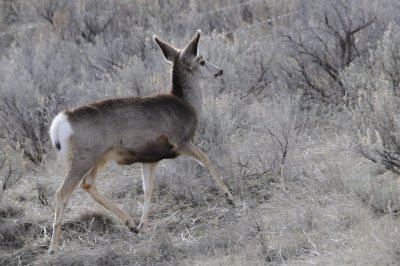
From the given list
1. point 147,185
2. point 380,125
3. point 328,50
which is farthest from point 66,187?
point 328,50

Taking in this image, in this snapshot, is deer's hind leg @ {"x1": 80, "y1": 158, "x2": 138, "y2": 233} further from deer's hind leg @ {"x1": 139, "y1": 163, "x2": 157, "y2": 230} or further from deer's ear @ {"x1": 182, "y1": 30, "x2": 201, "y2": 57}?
deer's ear @ {"x1": 182, "y1": 30, "x2": 201, "y2": 57}

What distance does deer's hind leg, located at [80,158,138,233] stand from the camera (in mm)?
8414

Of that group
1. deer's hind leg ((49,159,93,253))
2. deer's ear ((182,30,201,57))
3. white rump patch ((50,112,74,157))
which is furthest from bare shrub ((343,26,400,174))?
white rump patch ((50,112,74,157))

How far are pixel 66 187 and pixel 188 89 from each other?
190 centimetres

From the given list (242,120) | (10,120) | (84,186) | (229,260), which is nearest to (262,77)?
(242,120)

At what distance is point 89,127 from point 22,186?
8.12 feet

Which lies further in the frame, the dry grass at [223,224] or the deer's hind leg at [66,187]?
the deer's hind leg at [66,187]

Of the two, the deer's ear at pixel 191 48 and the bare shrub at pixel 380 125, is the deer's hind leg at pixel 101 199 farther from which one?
the bare shrub at pixel 380 125

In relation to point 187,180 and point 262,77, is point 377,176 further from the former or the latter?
point 262,77

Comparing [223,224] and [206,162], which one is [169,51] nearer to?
[206,162]

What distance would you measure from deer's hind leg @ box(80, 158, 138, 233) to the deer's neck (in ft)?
4.01

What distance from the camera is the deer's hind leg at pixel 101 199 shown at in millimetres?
8414

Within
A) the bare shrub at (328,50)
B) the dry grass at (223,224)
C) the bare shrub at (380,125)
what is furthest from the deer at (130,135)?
the bare shrub at (328,50)

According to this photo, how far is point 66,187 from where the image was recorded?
26.1ft
